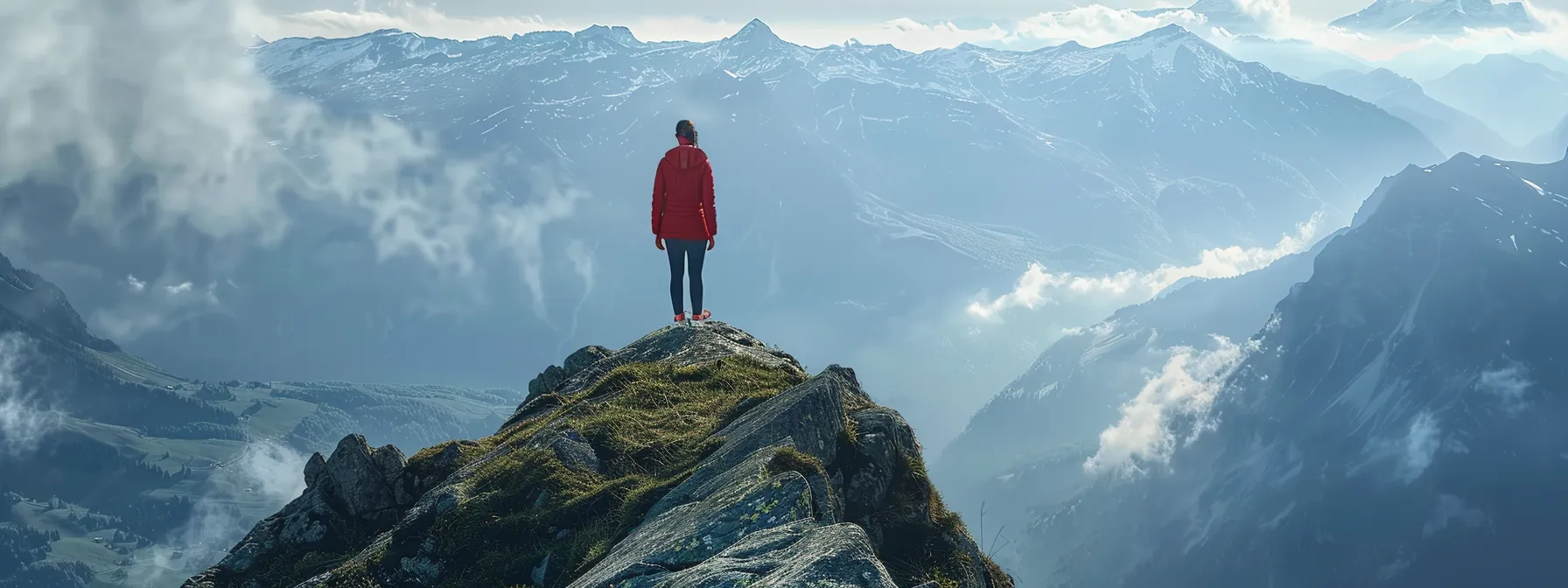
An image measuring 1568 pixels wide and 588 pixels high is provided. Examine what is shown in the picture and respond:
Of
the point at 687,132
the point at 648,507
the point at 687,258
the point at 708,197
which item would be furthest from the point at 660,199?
the point at 648,507

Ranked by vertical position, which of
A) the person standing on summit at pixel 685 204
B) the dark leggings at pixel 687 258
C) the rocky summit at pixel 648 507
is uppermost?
the person standing on summit at pixel 685 204

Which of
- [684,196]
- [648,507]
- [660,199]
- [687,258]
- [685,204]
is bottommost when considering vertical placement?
[648,507]

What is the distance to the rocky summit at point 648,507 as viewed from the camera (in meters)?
12.5

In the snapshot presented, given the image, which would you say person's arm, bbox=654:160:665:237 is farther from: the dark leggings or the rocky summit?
the rocky summit

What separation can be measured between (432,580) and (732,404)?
22.7 feet

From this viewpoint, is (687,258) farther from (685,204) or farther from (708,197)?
(708,197)

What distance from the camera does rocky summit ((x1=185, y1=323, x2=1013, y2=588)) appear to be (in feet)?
41.0

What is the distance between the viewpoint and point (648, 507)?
15398mm

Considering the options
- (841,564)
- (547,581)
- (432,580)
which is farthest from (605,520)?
(841,564)

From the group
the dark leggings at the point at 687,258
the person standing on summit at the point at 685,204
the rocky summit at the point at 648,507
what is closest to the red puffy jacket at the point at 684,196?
the person standing on summit at the point at 685,204

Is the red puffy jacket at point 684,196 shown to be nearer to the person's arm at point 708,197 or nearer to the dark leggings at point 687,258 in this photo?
the person's arm at point 708,197

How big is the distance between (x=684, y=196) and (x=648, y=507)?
1433 cm

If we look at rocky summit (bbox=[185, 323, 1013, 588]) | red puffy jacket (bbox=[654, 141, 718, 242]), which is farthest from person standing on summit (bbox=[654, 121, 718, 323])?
rocky summit (bbox=[185, 323, 1013, 588])

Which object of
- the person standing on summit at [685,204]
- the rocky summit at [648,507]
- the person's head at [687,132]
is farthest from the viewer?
the person standing on summit at [685,204]
